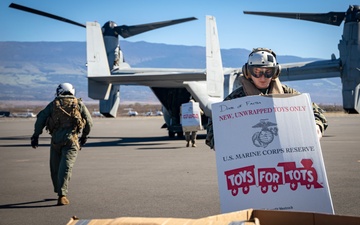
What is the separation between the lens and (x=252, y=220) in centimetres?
343

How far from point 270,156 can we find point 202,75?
20.3m

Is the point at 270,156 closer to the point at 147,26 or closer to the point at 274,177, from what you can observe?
the point at 274,177

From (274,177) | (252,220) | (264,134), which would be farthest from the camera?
(264,134)

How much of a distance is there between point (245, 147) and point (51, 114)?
6102mm

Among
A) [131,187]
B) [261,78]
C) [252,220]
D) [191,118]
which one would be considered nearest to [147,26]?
[191,118]

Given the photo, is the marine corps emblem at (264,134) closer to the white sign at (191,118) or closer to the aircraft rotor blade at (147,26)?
the white sign at (191,118)

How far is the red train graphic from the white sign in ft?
57.7

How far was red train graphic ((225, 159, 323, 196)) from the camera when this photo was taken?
4.63m

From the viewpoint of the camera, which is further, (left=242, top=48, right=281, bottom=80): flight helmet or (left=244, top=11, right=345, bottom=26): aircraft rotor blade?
(left=244, top=11, right=345, bottom=26): aircraft rotor blade

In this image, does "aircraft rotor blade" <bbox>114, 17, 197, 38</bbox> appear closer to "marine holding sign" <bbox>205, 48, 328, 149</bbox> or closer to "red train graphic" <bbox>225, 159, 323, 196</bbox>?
"marine holding sign" <bbox>205, 48, 328, 149</bbox>

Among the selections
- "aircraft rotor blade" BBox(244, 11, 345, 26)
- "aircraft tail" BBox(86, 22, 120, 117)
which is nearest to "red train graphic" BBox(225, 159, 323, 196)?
"aircraft tail" BBox(86, 22, 120, 117)

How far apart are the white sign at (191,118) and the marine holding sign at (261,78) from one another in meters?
16.8

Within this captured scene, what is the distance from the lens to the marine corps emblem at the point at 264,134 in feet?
15.6

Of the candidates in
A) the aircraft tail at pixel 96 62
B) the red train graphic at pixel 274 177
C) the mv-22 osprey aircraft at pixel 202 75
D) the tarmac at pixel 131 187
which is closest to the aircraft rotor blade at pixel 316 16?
the mv-22 osprey aircraft at pixel 202 75
